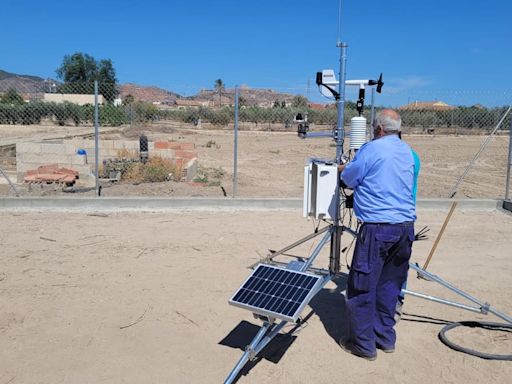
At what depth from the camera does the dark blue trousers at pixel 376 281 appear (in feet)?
13.7

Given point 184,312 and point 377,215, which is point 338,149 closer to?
point 377,215

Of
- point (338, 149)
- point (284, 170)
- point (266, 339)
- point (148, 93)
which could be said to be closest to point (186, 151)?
point (284, 170)

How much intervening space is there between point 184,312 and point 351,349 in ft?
5.63

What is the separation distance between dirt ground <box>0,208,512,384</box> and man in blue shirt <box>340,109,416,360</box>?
42 cm

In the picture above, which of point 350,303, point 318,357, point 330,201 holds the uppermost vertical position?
point 330,201

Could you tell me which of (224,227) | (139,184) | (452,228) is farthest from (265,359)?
(139,184)

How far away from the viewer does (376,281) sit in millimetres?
4242

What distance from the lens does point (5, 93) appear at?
56.2 ft

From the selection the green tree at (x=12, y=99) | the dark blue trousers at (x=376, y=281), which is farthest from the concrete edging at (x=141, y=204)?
the green tree at (x=12, y=99)

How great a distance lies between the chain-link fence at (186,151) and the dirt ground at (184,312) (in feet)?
6.84

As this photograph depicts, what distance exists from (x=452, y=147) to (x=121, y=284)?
2488 centimetres

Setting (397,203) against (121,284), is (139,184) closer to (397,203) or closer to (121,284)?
(121,284)

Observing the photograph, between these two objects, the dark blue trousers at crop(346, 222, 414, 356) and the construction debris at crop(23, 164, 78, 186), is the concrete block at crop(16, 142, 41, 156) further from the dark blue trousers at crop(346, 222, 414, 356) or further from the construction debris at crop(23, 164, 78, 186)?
the dark blue trousers at crop(346, 222, 414, 356)

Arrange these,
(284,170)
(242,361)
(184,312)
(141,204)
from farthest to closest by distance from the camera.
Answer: (284,170), (141,204), (184,312), (242,361)
